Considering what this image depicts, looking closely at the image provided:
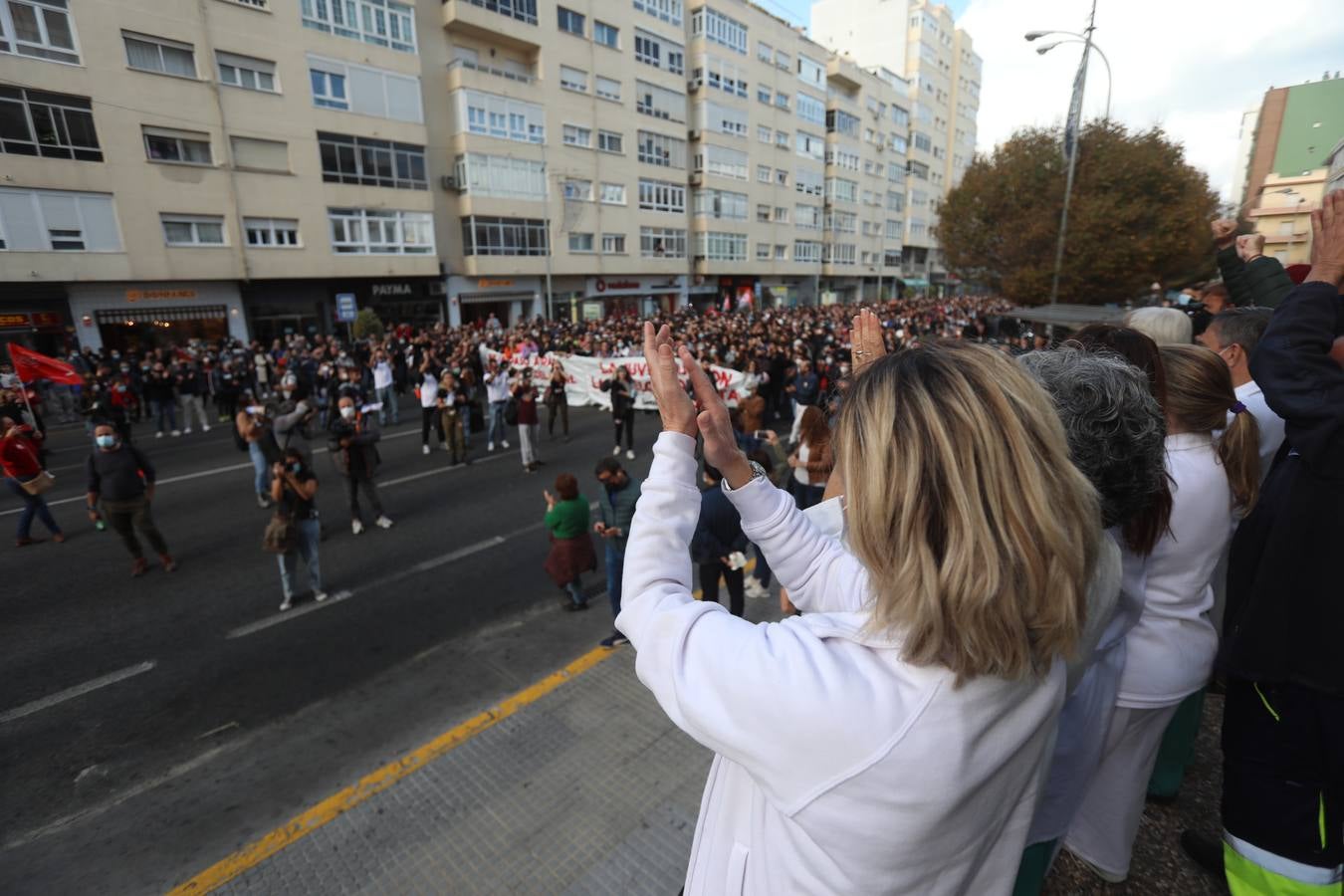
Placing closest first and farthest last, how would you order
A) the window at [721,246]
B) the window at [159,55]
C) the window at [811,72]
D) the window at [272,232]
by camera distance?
the window at [159,55]
the window at [272,232]
the window at [721,246]
the window at [811,72]

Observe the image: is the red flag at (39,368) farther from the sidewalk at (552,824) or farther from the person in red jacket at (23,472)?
the sidewalk at (552,824)

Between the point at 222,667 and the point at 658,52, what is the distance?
3898 centimetres

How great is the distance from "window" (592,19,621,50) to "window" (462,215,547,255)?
10.4 metres

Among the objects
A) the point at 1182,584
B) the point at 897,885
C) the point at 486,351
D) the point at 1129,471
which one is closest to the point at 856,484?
the point at 897,885

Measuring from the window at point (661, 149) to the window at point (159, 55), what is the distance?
2051 cm

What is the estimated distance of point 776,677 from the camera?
0.99 meters

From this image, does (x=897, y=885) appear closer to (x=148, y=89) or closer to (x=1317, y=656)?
(x=1317, y=656)

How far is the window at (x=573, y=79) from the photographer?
31266 millimetres

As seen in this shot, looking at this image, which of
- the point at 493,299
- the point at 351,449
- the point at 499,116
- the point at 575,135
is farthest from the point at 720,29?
the point at 351,449

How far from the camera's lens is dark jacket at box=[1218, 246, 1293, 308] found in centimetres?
335

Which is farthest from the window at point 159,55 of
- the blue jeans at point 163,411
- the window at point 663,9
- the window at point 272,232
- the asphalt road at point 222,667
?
the window at point 663,9

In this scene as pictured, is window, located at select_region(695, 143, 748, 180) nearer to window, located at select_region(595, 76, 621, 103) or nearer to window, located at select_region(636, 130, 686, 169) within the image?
window, located at select_region(636, 130, 686, 169)

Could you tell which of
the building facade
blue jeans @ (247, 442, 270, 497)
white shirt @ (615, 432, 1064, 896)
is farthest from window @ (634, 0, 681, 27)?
white shirt @ (615, 432, 1064, 896)

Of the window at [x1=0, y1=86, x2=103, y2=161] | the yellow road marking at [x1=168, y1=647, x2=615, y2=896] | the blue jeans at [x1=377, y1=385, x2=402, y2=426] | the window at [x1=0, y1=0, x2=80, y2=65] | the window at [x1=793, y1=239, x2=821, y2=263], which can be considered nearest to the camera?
the yellow road marking at [x1=168, y1=647, x2=615, y2=896]
